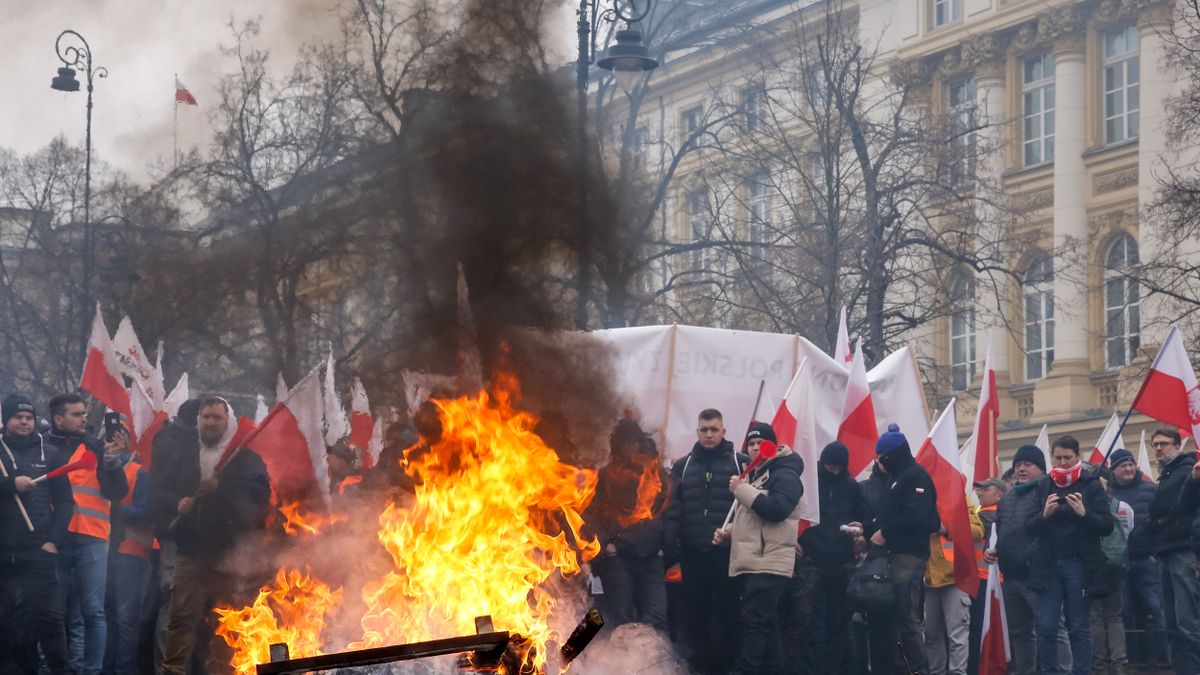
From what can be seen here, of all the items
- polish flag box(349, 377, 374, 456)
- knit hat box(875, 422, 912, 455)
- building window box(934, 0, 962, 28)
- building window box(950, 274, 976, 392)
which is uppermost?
building window box(934, 0, 962, 28)

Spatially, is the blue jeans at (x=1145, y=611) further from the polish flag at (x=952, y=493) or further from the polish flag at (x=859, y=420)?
the polish flag at (x=859, y=420)

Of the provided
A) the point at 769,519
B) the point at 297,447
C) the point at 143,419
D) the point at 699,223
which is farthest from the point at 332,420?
the point at 699,223

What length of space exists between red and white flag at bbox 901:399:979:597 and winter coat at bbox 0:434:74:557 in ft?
19.0

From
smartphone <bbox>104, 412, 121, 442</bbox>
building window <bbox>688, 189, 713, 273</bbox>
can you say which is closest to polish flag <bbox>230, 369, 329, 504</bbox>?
smartphone <bbox>104, 412, 121, 442</bbox>

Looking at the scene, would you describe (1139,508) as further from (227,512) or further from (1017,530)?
(227,512)

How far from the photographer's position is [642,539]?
12266mm

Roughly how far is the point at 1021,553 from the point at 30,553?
21.3 feet

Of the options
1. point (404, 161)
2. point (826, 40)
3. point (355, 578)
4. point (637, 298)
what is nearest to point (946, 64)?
point (826, 40)

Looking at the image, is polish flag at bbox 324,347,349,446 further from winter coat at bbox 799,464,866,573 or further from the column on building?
the column on building

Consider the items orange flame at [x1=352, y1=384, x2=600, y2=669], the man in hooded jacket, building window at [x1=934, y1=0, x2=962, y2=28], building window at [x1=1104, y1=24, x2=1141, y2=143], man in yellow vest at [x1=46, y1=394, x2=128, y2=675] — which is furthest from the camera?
building window at [x1=934, y1=0, x2=962, y2=28]

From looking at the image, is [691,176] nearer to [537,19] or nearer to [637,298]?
[637,298]

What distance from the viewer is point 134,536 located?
514 inches

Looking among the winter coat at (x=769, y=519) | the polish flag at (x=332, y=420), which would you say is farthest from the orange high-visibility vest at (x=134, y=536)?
the winter coat at (x=769, y=519)

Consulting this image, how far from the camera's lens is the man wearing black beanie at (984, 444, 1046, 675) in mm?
12680
